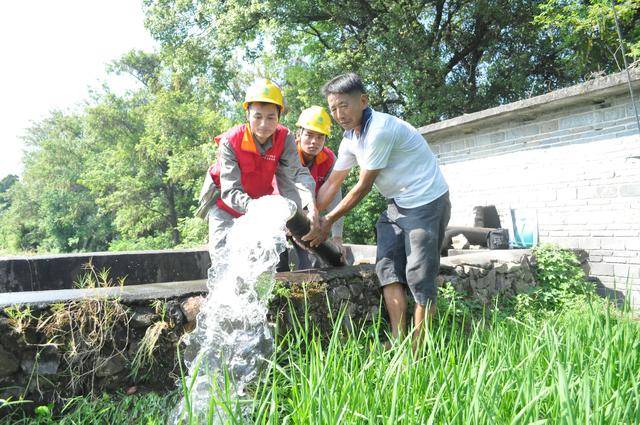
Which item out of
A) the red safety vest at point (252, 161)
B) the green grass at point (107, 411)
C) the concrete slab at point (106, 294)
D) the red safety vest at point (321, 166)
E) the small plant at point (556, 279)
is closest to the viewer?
the green grass at point (107, 411)

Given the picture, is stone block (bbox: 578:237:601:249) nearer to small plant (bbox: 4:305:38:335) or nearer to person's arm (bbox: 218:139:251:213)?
person's arm (bbox: 218:139:251:213)

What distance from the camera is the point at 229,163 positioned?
11.5 feet

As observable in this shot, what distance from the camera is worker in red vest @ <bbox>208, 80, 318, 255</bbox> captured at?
11.2ft

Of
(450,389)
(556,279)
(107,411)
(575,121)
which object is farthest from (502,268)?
(107,411)

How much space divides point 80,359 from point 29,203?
37.1m

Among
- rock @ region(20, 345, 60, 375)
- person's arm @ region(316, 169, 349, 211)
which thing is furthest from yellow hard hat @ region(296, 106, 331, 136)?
rock @ region(20, 345, 60, 375)

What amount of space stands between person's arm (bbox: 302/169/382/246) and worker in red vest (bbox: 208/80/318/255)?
0.24 ft

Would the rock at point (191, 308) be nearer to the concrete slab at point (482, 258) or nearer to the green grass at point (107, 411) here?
the green grass at point (107, 411)

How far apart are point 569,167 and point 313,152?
491 cm

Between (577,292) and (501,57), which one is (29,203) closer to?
(501,57)

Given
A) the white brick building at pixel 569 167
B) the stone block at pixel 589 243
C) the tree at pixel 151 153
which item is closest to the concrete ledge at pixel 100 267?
the white brick building at pixel 569 167

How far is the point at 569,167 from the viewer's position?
769cm

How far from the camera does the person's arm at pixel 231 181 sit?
11.0 ft

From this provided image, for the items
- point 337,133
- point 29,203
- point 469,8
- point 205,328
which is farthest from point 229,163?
point 29,203
